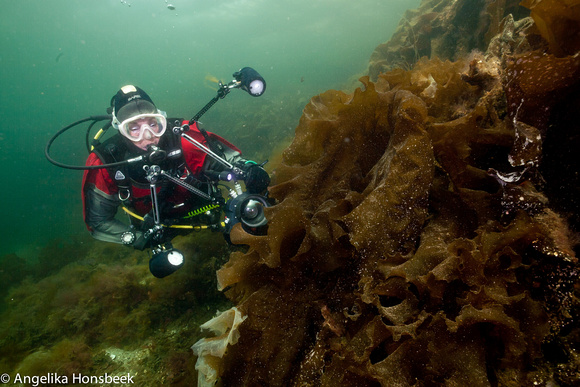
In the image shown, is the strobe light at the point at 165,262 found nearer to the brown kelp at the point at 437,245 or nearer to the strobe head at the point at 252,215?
the strobe head at the point at 252,215

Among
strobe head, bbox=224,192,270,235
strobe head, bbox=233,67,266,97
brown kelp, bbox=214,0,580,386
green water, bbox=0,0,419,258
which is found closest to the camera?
brown kelp, bbox=214,0,580,386

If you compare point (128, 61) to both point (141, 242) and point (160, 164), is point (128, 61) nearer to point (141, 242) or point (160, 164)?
point (160, 164)

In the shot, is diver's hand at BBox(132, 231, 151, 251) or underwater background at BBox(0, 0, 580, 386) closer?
underwater background at BBox(0, 0, 580, 386)

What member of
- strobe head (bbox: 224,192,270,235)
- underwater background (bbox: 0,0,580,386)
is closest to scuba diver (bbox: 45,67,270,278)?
strobe head (bbox: 224,192,270,235)

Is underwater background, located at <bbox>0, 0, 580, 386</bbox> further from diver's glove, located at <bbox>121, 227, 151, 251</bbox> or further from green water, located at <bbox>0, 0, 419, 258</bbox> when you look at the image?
green water, located at <bbox>0, 0, 419, 258</bbox>

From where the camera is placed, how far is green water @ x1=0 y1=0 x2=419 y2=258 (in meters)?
21.8

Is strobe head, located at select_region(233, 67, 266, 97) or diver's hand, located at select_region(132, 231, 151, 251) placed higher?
strobe head, located at select_region(233, 67, 266, 97)

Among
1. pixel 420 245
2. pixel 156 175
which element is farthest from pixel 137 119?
pixel 420 245

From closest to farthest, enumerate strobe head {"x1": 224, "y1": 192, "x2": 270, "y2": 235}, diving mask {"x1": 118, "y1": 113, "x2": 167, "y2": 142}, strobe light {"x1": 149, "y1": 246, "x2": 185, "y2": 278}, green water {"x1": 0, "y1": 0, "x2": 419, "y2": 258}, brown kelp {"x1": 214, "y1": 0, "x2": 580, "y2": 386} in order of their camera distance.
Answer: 1. brown kelp {"x1": 214, "y1": 0, "x2": 580, "y2": 386}
2. strobe head {"x1": 224, "y1": 192, "x2": 270, "y2": 235}
3. strobe light {"x1": 149, "y1": 246, "x2": 185, "y2": 278}
4. diving mask {"x1": 118, "y1": 113, "x2": 167, "y2": 142}
5. green water {"x1": 0, "y1": 0, "x2": 419, "y2": 258}

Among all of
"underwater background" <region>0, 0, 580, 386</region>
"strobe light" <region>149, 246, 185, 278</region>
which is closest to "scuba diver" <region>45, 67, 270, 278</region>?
"strobe light" <region>149, 246, 185, 278</region>

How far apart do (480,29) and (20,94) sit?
129 metres

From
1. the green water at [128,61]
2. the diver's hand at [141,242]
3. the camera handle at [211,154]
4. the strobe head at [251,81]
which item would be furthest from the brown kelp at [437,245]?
the green water at [128,61]

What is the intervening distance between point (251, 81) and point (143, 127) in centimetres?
152

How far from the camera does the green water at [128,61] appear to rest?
2175cm
